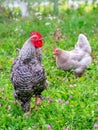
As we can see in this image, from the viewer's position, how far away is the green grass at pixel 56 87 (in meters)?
5.75

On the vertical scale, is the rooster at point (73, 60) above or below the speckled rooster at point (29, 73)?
below

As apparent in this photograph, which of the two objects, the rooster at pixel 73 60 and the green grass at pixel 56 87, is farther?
the rooster at pixel 73 60

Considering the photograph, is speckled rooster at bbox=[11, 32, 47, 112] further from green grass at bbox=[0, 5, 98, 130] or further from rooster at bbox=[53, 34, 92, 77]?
rooster at bbox=[53, 34, 92, 77]

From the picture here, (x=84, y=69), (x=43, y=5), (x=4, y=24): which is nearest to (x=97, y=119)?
(x=84, y=69)

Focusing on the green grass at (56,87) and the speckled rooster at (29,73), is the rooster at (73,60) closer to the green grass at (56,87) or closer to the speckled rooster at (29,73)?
the green grass at (56,87)

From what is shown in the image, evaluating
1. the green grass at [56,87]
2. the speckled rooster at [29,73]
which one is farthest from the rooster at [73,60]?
the speckled rooster at [29,73]

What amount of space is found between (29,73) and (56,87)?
1.58 m

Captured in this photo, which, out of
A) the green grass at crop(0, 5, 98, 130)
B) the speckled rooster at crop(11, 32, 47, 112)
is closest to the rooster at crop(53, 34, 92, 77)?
the green grass at crop(0, 5, 98, 130)

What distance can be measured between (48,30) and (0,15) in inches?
87.5

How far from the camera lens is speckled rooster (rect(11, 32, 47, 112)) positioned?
574 cm

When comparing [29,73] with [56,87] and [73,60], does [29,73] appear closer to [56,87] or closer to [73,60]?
[56,87]

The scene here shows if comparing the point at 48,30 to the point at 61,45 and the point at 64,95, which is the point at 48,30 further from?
the point at 64,95

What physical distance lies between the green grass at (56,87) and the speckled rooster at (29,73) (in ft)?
1.11

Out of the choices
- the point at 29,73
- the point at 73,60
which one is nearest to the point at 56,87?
the point at 73,60
